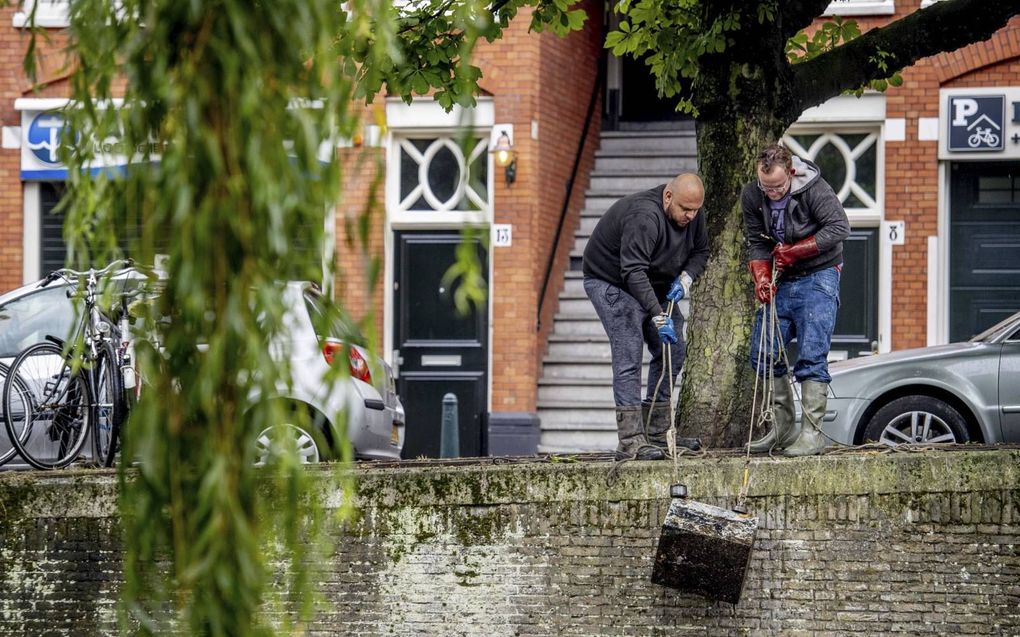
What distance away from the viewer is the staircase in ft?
53.3

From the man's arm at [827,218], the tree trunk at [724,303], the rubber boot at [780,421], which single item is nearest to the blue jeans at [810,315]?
the rubber boot at [780,421]

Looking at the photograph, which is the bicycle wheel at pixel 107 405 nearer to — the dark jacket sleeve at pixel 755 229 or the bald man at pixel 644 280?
the bald man at pixel 644 280

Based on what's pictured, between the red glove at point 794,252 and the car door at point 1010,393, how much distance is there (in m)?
3.93

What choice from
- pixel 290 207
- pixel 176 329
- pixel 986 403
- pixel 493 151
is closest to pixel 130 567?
pixel 176 329

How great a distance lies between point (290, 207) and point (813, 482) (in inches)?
191

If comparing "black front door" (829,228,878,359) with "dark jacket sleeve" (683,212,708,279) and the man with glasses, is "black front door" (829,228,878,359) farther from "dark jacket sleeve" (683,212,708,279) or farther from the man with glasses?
the man with glasses

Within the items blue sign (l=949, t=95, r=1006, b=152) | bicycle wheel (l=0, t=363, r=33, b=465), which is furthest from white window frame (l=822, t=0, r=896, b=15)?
bicycle wheel (l=0, t=363, r=33, b=465)

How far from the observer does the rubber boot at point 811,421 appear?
770 centimetres

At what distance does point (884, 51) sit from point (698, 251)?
1807 mm

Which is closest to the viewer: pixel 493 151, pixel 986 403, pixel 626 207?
pixel 626 207

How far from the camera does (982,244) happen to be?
16516 millimetres

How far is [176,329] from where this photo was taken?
2934mm

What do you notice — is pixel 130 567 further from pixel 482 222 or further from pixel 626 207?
pixel 626 207

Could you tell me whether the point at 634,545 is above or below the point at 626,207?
below
